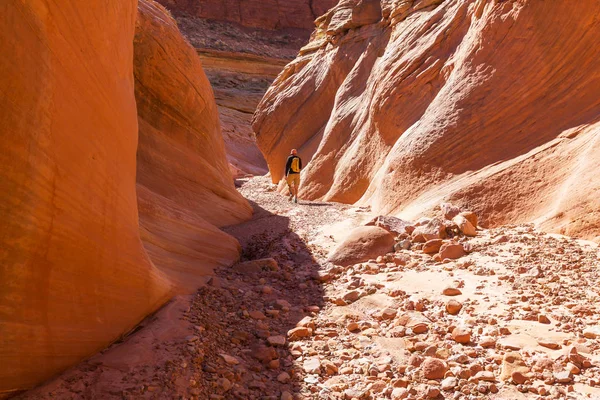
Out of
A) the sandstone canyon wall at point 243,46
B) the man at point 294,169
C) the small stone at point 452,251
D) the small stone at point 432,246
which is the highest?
the sandstone canyon wall at point 243,46

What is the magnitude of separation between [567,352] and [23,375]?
Result: 3165 millimetres

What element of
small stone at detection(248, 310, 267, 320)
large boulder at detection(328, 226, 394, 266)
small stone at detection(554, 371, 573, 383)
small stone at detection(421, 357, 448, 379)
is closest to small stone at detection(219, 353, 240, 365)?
small stone at detection(248, 310, 267, 320)

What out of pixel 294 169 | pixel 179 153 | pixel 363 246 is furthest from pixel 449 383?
pixel 294 169

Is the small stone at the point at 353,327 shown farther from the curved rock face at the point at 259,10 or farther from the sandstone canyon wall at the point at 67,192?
the curved rock face at the point at 259,10

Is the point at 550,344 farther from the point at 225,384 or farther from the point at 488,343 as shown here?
the point at 225,384

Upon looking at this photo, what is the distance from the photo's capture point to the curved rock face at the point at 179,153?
20.7 ft

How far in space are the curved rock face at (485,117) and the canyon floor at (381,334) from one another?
83 centimetres

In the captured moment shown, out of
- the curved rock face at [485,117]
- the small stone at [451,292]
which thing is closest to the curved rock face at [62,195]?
the small stone at [451,292]

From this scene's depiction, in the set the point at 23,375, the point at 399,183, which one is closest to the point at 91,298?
the point at 23,375

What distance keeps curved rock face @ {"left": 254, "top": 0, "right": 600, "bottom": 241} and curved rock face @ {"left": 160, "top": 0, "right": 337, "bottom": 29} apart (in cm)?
3256

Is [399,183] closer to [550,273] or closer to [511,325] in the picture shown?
[550,273]

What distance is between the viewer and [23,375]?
2.92 metres

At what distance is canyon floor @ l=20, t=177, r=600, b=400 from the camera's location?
129 inches

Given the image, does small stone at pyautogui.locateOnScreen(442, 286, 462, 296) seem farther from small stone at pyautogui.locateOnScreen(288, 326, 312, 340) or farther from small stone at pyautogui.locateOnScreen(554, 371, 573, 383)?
small stone at pyautogui.locateOnScreen(554, 371, 573, 383)
